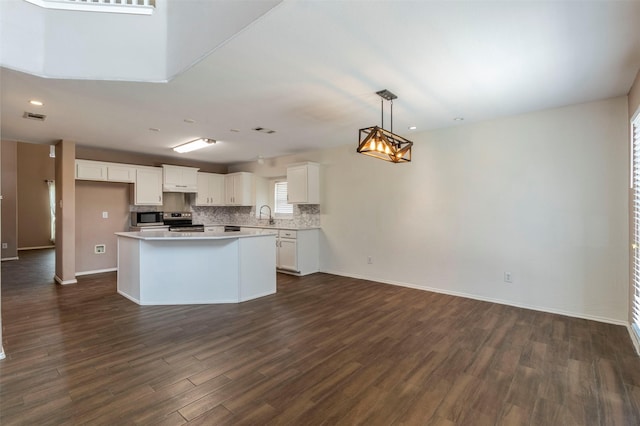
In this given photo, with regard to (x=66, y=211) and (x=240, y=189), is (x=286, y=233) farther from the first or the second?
(x=66, y=211)

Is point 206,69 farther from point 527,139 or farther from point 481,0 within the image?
point 527,139

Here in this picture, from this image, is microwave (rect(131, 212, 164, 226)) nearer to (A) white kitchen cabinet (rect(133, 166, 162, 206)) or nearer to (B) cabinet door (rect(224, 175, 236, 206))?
(A) white kitchen cabinet (rect(133, 166, 162, 206))

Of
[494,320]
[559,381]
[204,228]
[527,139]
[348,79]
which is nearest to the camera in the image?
[559,381]

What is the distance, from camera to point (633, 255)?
2.99 meters

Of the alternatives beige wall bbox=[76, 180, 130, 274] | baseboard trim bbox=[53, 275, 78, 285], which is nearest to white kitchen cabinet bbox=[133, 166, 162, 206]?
beige wall bbox=[76, 180, 130, 274]

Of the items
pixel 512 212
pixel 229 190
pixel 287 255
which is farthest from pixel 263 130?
pixel 512 212

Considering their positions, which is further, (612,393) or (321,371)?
(321,371)

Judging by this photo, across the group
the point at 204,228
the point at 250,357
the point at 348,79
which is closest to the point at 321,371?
the point at 250,357

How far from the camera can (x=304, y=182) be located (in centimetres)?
600

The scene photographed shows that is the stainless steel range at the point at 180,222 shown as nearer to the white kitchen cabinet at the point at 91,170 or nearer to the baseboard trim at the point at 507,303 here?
the white kitchen cabinet at the point at 91,170

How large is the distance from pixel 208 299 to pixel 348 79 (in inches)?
131

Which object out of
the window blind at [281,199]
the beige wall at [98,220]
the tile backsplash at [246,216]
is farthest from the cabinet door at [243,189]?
the beige wall at [98,220]

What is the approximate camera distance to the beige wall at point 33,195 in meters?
9.17

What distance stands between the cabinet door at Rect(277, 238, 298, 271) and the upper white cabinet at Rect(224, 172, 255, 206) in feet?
6.20
